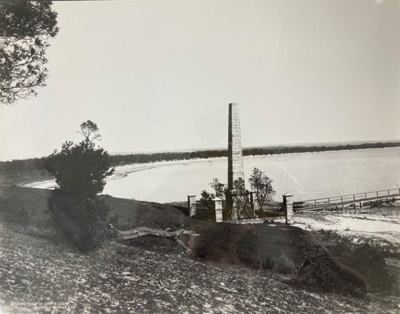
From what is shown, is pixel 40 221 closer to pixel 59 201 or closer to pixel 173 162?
pixel 59 201

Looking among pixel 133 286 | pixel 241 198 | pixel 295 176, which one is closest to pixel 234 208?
pixel 241 198

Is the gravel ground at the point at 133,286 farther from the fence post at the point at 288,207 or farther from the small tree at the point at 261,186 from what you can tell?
the fence post at the point at 288,207

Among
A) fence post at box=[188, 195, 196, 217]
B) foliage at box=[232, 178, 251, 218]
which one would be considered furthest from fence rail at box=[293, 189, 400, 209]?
fence post at box=[188, 195, 196, 217]

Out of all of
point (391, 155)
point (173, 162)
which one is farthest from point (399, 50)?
point (173, 162)

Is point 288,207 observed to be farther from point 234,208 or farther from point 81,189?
point 81,189

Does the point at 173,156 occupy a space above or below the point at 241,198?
above

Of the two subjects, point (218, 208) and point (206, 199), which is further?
point (218, 208)

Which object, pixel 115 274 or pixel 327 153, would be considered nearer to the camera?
pixel 115 274

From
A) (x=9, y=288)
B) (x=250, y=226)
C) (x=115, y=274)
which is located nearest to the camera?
(x=9, y=288)
